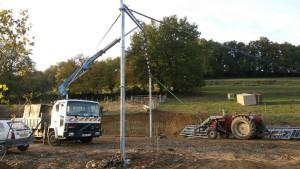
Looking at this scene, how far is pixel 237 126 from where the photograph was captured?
2214cm

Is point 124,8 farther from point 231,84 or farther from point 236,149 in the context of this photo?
point 231,84

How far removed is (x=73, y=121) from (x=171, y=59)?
128 feet

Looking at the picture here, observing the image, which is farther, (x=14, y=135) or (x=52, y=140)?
(x=52, y=140)

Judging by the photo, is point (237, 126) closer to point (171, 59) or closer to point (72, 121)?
point (72, 121)

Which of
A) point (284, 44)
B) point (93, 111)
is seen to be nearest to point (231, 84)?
point (284, 44)

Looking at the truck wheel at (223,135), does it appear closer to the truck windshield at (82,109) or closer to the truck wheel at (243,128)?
the truck wheel at (243,128)

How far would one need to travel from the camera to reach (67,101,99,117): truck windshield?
65.9 feet

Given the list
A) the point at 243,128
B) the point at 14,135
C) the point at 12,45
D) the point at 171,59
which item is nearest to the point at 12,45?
the point at 12,45

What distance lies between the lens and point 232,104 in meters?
42.3

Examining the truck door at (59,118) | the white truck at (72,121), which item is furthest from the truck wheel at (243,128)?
the truck door at (59,118)

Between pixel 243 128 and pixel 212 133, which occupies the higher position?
pixel 243 128

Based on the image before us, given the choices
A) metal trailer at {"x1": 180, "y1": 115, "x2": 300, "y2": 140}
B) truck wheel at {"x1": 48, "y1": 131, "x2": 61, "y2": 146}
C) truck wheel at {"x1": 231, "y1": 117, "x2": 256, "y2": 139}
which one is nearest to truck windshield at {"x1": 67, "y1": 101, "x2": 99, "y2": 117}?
truck wheel at {"x1": 48, "y1": 131, "x2": 61, "y2": 146}

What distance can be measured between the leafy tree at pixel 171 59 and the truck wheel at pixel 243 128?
32839 mm

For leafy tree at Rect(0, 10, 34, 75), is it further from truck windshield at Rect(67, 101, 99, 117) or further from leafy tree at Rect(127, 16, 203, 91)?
leafy tree at Rect(127, 16, 203, 91)
